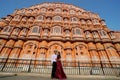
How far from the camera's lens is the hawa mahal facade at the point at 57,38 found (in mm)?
17719

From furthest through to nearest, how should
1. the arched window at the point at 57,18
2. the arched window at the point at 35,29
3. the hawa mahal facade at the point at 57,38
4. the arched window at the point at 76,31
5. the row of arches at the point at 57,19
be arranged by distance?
1. the arched window at the point at 57,18
2. the row of arches at the point at 57,19
3. the arched window at the point at 76,31
4. the arched window at the point at 35,29
5. the hawa mahal facade at the point at 57,38

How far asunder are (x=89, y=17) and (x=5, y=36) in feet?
61.3

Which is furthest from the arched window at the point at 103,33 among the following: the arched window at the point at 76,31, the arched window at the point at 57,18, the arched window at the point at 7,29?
the arched window at the point at 7,29

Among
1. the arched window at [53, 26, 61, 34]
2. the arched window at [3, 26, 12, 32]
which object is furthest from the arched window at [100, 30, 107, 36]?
the arched window at [3, 26, 12, 32]

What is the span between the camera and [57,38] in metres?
19.4

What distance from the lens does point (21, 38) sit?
19000 mm

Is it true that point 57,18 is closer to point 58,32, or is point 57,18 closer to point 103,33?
point 58,32

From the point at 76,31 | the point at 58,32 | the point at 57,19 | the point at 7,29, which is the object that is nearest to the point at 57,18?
the point at 57,19

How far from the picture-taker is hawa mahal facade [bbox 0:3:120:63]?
17719 millimetres

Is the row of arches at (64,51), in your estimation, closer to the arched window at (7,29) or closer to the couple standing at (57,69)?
the arched window at (7,29)

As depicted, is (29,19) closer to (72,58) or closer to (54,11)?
(54,11)

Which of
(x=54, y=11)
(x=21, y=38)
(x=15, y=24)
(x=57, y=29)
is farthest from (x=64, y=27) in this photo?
(x=15, y=24)

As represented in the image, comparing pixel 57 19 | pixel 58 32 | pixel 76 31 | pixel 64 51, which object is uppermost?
pixel 57 19

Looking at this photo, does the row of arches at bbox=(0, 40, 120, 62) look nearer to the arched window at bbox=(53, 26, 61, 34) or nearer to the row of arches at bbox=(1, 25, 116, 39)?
the row of arches at bbox=(1, 25, 116, 39)
